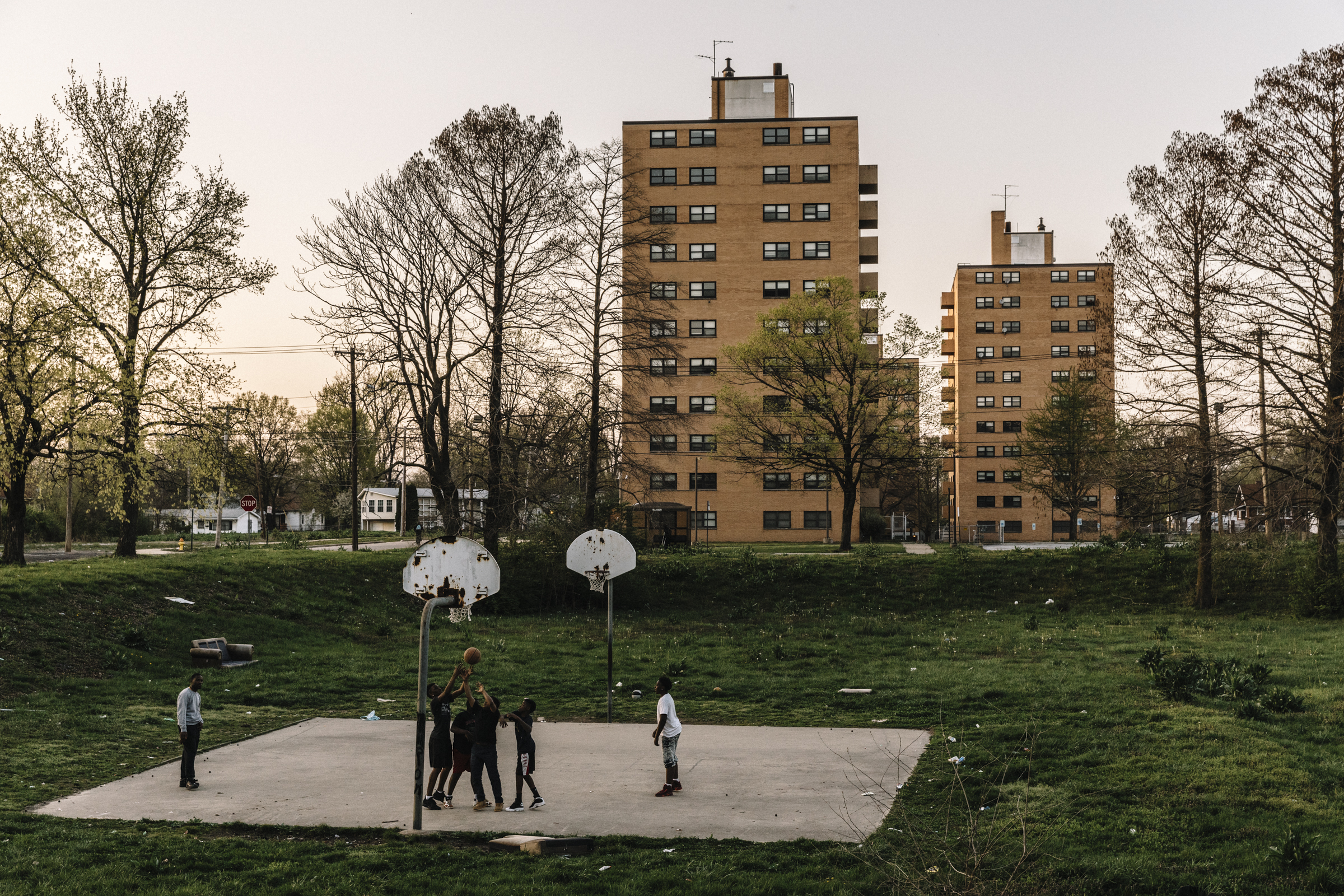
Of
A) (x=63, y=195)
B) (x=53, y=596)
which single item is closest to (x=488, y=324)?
(x=63, y=195)

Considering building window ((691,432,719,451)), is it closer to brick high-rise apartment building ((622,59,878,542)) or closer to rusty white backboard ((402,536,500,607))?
brick high-rise apartment building ((622,59,878,542))

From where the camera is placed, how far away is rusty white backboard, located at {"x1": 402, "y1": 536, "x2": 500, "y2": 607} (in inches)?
450

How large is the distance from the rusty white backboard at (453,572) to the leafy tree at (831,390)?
1676 inches

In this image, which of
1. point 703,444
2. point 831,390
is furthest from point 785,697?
point 703,444

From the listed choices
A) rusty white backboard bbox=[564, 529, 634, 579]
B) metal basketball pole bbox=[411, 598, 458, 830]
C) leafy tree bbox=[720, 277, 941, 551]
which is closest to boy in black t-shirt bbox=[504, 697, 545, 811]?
A: metal basketball pole bbox=[411, 598, 458, 830]

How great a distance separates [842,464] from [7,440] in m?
41.7

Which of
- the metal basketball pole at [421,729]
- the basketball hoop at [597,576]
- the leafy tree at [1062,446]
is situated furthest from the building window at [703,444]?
the metal basketball pole at [421,729]

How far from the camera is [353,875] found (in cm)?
932

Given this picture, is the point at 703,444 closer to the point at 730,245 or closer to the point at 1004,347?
the point at 730,245

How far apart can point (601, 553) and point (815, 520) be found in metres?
55.6

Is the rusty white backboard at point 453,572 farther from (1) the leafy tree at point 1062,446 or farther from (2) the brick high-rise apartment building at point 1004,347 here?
(2) the brick high-rise apartment building at point 1004,347

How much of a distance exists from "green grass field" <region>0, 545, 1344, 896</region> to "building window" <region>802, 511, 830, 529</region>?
99.3ft

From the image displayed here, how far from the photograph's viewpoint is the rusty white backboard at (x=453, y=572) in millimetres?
11430

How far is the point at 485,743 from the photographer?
12.3m
